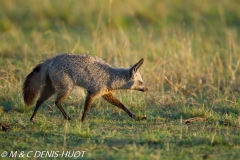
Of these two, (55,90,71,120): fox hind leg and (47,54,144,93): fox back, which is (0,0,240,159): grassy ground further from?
(47,54,144,93): fox back

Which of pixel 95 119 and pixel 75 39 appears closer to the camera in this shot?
pixel 95 119

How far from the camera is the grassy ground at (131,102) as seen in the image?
5.74 meters

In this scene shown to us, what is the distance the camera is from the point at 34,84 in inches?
281

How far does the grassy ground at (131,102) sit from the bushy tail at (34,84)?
0.31 metres

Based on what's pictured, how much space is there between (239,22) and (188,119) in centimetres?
928

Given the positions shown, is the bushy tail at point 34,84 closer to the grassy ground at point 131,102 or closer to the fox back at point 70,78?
the fox back at point 70,78

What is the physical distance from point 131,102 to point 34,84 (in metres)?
1.62

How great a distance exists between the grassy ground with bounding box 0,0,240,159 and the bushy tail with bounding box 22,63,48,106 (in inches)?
12.3

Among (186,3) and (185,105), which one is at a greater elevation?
(186,3)

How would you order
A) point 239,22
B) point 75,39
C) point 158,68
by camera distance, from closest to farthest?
point 158,68 → point 75,39 → point 239,22

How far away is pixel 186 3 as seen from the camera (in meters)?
16.6

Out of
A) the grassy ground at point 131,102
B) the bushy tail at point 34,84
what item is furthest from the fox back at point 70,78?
the grassy ground at point 131,102

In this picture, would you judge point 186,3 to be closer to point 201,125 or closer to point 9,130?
point 201,125

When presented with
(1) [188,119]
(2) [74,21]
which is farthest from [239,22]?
(1) [188,119]
